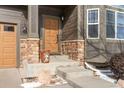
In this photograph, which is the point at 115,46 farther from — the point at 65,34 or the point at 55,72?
the point at 55,72

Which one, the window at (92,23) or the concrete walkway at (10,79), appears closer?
the concrete walkway at (10,79)

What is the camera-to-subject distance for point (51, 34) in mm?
12852

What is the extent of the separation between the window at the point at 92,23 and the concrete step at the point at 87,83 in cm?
332

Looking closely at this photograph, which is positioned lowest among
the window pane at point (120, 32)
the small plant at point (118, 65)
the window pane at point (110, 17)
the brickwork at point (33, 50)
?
the small plant at point (118, 65)

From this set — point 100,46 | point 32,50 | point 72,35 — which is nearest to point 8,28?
point 32,50

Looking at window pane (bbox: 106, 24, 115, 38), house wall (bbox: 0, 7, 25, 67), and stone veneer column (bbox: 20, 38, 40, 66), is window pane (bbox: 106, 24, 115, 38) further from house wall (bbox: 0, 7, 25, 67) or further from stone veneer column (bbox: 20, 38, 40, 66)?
house wall (bbox: 0, 7, 25, 67)

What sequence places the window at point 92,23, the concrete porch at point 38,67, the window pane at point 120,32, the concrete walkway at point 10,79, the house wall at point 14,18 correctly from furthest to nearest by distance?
the window pane at point 120,32, the window at point 92,23, the house wall at point 14,18, the concrete porch at point 38,67, the concrete walkway at point 10,79

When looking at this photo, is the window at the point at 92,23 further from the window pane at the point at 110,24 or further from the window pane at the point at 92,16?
the window pane at the point at 110,24

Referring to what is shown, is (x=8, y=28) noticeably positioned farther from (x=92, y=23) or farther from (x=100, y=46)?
(x=100, y=46)

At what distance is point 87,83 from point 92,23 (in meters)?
4.57

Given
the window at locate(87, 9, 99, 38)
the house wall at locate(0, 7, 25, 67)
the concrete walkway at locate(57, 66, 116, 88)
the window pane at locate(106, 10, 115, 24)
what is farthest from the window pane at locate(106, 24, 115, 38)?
the house wall at locate(0, 7, 25, 67)

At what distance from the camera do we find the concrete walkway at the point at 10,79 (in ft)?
25.9

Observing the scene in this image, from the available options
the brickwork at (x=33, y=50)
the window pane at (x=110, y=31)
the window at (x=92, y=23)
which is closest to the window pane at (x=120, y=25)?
the window pane at (x=110, y=31)

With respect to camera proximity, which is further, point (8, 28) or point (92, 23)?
point (8, 28)
